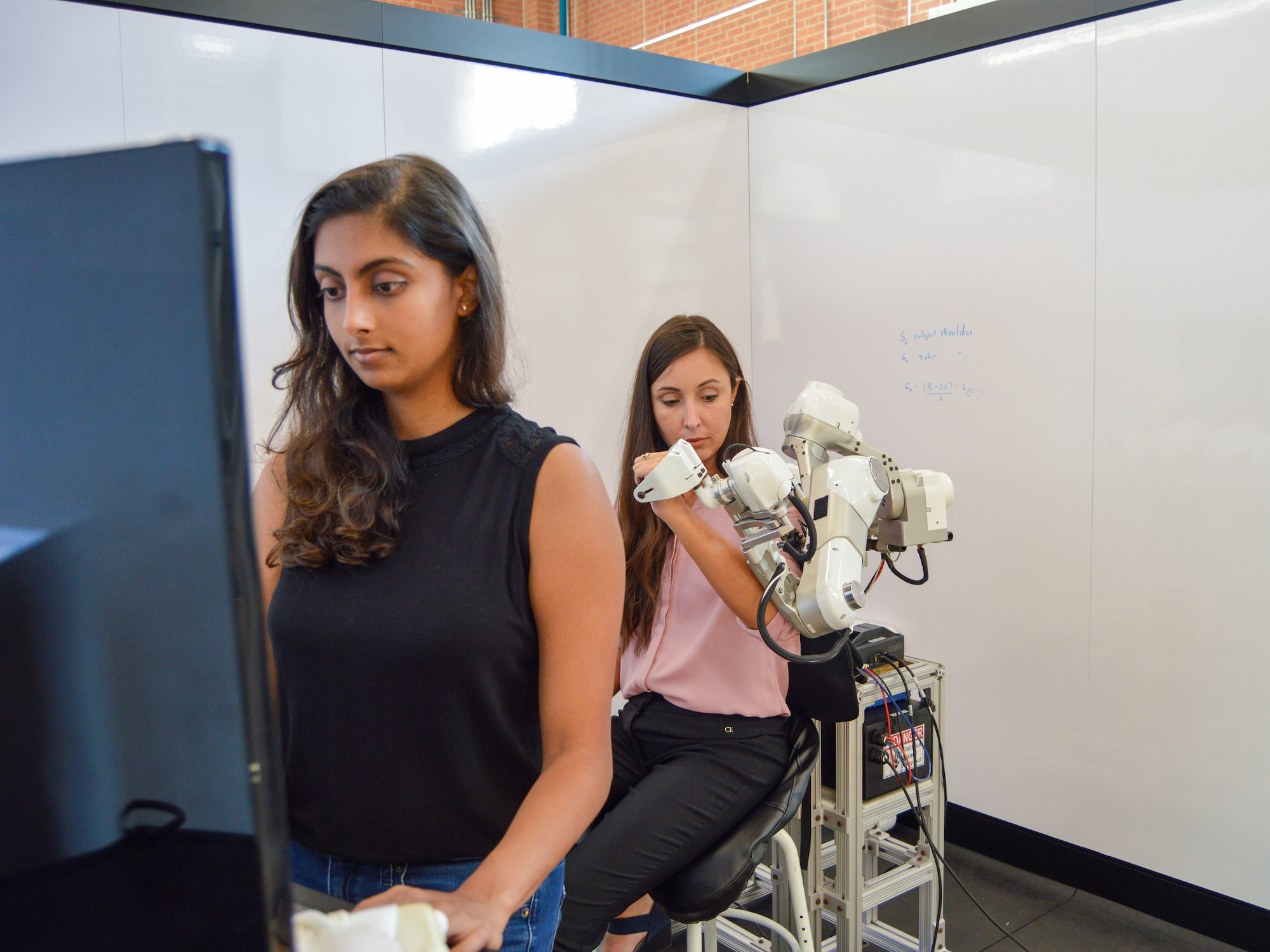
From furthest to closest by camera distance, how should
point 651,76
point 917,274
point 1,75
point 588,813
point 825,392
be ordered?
1. point 651,76
2. point 917,274
3. point 1,75
4. point 825,392
5. point 588,813

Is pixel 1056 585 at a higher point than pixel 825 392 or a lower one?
lower

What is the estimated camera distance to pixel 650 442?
84.4 inches

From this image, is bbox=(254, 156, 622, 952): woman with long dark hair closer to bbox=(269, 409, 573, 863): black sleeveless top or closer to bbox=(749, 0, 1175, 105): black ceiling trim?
bbox=(269, 409, 573, 863): black sleeveless top

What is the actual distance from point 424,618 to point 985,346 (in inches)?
95.2

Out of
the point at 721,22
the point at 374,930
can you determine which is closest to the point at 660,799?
the point at 374,930

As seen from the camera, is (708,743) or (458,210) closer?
(458,210)

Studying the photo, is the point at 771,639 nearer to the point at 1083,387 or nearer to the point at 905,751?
the point at 905,751

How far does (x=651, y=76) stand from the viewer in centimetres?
327

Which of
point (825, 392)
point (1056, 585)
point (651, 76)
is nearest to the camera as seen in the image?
point (825, 392)

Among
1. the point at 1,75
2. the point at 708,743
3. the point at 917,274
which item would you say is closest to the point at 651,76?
the point at 917,274

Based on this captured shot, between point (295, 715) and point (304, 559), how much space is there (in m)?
0.15

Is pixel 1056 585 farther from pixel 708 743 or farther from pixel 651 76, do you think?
pixel 651 76

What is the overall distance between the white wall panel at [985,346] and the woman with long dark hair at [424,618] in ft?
7.10

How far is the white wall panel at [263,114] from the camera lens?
7.51ft
